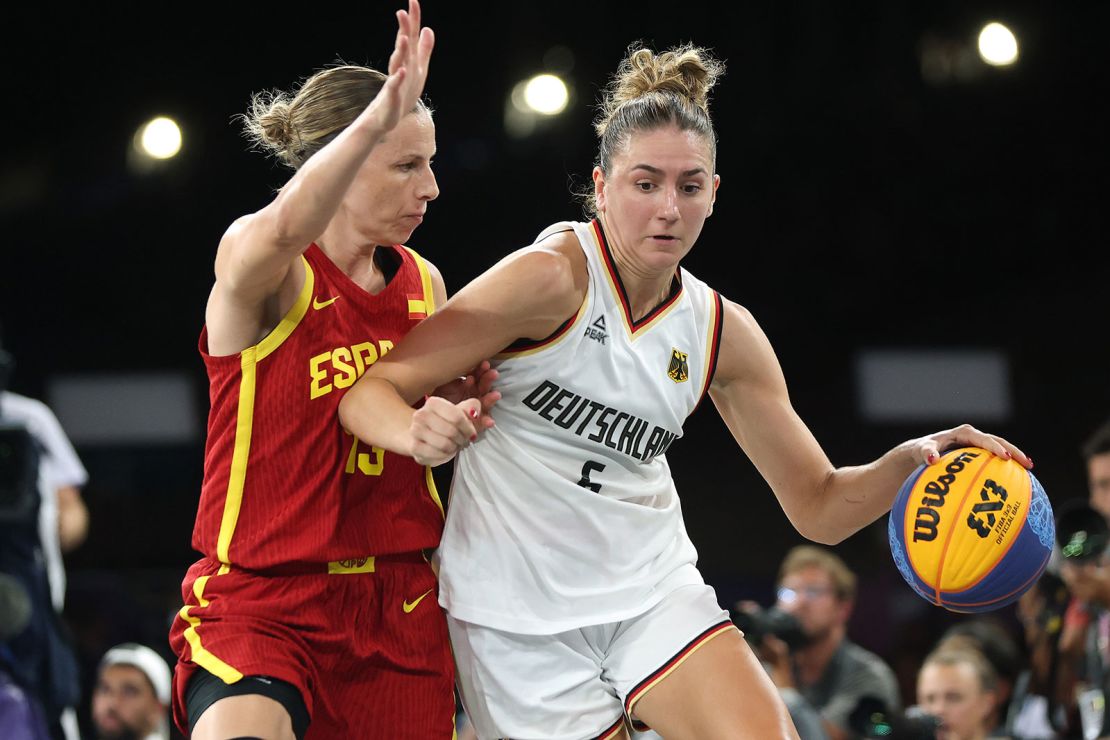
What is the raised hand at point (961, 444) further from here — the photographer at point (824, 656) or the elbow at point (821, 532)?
the photographer at point (824, 656)

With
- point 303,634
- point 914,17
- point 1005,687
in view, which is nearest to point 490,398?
point 303,634

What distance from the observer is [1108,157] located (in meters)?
8.22

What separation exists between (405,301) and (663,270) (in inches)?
20.3

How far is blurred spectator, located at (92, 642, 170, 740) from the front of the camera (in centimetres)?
525

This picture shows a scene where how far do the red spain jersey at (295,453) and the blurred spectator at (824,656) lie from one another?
2.28 meters

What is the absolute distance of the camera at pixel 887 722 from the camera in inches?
141

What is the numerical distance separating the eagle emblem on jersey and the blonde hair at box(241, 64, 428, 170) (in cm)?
70

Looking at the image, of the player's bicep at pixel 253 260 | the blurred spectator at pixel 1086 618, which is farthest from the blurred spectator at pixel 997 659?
the player's bicep at pixel 253 260

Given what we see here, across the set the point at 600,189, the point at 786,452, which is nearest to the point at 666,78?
the point at 600,189

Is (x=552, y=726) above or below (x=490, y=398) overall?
below

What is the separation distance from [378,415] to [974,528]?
1.15 m

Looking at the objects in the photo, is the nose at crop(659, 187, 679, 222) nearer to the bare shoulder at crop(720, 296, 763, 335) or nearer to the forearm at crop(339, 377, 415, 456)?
the bare shoulder at crop(720, 296, 763, 335)

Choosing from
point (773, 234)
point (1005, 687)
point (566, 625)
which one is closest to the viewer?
point (566, 625)

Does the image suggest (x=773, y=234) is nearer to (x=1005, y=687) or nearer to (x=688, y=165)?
(x=1005, y=687)
